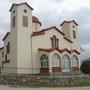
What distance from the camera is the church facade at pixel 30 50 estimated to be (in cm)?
3642

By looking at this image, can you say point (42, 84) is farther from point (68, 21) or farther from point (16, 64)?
point (68, 21)

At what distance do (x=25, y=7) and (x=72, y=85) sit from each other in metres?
15.7

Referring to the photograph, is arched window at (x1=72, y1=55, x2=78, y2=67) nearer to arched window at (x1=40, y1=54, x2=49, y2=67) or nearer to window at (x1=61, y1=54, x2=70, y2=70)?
window at (x1=61, y1=54, x2=70, y2=70)

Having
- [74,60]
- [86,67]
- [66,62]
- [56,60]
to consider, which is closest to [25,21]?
[56,60]

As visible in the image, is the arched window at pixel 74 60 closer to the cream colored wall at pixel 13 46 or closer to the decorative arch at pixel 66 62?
the decorative arch at pixel 66 62

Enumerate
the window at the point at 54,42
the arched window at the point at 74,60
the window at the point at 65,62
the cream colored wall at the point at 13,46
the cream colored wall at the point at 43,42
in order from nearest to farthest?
1. the cream colored wall at the point at 13,46
2. the cream colored wall at the point at 43,42
3. the window at the point at 65,62
4. the window at the point at 54,42
5. the arched window at the point at 74,60

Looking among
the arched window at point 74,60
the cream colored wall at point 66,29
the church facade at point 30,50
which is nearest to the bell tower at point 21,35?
the church facade at point 30,50

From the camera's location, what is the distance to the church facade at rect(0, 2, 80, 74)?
36419 mm

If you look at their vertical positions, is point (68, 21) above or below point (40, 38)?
above

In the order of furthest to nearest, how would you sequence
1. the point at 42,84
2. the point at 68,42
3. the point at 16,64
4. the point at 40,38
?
the point at 68,42
the point at 40,38
the point at 16,64
the point at 42,84

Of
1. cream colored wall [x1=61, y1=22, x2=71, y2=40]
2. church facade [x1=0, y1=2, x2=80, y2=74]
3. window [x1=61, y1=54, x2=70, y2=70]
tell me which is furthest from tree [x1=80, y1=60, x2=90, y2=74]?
cream colored wall [x1=61, y1=22, x2=71, y2=40]

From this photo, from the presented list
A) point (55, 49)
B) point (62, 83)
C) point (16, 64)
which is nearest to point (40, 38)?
point (55, 49)

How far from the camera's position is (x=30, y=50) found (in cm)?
3738

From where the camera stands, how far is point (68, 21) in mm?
44562
